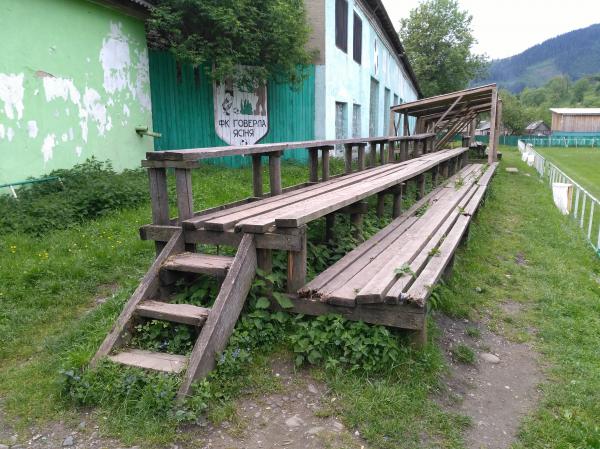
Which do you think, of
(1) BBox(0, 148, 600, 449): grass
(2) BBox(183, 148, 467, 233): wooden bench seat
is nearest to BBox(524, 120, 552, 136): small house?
(1) BBox(0, 148, 600, 449): grass

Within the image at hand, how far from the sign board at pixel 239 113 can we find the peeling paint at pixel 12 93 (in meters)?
4.48

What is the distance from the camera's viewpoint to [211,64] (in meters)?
10.0

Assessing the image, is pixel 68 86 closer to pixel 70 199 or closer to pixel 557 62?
pixel 70 199

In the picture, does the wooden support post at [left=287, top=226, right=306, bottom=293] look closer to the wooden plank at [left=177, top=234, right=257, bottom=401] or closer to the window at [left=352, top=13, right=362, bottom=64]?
the wooden plank at [left=177, top=234, right=257, bottom=401]

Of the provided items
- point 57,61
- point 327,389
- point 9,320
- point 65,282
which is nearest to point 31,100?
point 57,61

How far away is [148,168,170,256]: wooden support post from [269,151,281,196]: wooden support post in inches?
54.2

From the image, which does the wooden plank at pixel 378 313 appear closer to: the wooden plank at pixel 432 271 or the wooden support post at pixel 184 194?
the wooden plank at pixel 432 271

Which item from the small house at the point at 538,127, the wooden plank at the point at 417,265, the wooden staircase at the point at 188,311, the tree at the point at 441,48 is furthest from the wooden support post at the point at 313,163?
the small house at the point at 538,127

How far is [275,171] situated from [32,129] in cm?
430

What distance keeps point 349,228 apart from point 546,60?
A: 222956mm

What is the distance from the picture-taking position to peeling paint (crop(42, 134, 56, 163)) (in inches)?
287

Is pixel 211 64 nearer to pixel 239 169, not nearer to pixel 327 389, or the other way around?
pixel 239 169

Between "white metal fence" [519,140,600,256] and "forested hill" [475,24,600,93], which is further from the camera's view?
"forested hill" [475,24,600,93]

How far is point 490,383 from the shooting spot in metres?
3.19
